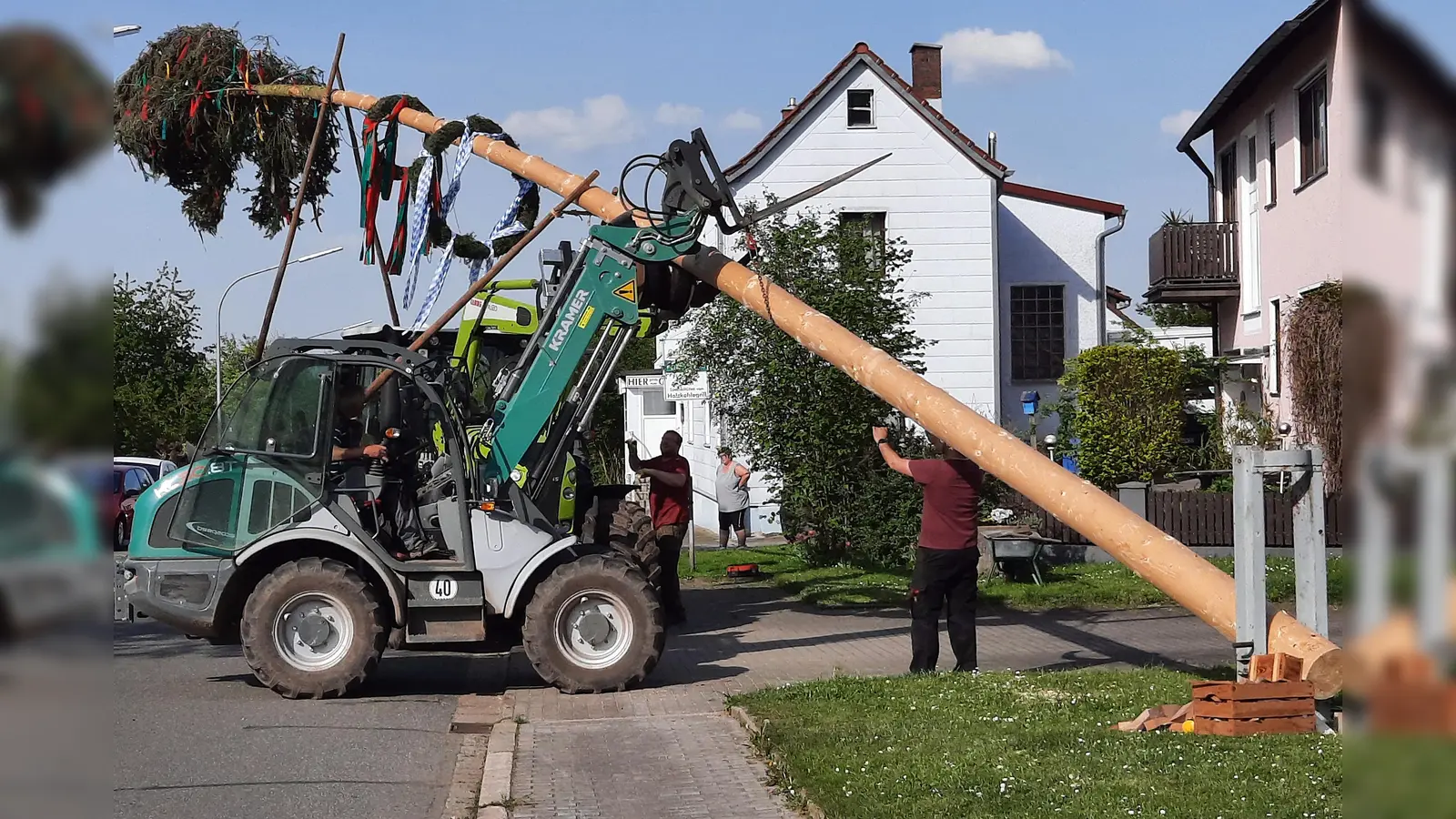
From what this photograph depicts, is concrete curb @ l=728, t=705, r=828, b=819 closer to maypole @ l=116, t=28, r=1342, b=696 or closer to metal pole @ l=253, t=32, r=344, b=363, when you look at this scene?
maypole @ l=116, t=28, r=1342, b=696

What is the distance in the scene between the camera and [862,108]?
32.0 metres

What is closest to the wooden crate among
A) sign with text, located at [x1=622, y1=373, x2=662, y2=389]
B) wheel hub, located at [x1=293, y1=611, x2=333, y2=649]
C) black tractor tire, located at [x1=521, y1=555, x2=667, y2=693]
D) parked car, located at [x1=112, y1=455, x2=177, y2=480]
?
black tractor tire, located at [x1=521, y1=555, x2=667, y2=693]

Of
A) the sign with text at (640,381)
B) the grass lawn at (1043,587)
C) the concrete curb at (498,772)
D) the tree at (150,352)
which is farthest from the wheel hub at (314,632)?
the sign with text at (640,381)

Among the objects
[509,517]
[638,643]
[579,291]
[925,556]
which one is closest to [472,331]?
[579,291]

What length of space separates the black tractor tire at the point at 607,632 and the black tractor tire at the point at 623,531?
2.85 m

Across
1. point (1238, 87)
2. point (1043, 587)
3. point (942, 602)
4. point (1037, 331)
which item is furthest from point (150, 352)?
point (1037, 331)

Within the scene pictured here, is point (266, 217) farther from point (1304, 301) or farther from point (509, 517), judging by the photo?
point (1304, 301)

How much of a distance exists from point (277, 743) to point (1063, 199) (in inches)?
1075

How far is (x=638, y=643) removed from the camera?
11172 mm

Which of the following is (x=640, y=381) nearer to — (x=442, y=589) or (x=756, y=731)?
(x=442, y=589)

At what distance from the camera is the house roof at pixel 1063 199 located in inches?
1313

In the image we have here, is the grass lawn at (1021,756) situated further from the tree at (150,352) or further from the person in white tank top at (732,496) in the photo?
the person in white tank top at (732,496)
